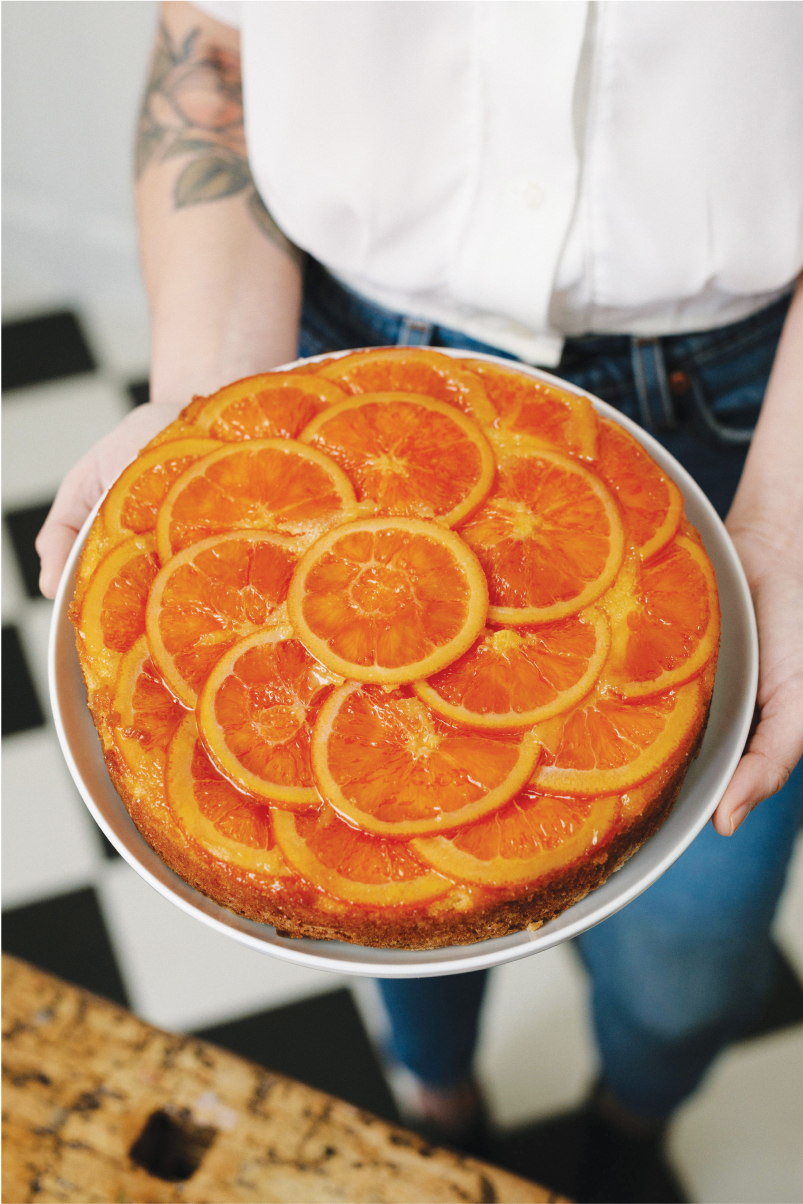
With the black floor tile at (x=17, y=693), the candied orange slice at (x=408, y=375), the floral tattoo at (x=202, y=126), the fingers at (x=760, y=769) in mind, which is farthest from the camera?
the black floor tile at (x=17, y=693)

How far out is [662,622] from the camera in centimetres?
112

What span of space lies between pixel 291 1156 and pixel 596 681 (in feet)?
2.56

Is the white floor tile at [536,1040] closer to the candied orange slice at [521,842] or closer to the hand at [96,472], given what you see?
the candied orange slice at [521,842]

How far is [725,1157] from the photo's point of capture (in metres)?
1.95

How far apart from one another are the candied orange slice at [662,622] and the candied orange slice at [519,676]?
28 mm

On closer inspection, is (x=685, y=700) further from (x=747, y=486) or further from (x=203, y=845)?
(x=203, y=845)

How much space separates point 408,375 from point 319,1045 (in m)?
1.52

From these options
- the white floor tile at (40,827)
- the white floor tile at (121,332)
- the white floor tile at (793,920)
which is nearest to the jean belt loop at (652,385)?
the white floor tile at (793,920)

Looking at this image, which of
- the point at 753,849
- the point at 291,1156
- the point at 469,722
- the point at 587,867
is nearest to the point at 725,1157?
the point at 753,849

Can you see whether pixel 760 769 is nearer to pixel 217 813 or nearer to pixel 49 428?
pixel 217 813

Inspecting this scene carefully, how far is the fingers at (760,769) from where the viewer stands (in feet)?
3.60

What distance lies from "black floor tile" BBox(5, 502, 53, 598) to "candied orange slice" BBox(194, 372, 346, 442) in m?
1.69

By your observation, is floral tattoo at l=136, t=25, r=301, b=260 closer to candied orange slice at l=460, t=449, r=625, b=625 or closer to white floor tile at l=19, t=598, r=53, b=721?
candied orange slice at l=460, t=449, r=625, b=625

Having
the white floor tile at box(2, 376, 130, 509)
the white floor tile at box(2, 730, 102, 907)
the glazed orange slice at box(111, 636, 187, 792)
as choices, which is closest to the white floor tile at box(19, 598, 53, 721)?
the white floor tile at box(2, 730, 102, 907)
